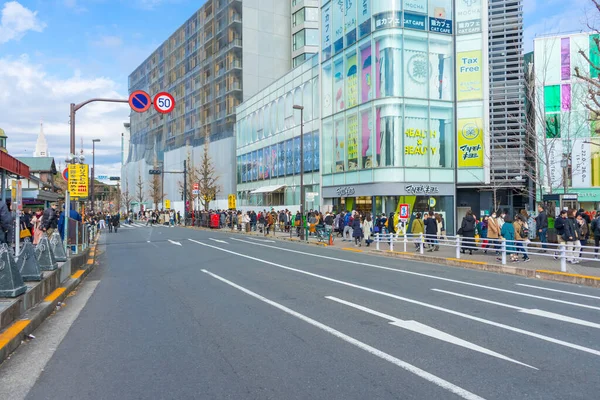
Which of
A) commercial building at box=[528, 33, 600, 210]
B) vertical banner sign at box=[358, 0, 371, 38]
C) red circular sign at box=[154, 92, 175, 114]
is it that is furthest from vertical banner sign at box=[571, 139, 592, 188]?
red circular sign at box=[154, 92, 175, 114]

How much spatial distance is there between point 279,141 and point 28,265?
39.2m

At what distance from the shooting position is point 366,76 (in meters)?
33.2

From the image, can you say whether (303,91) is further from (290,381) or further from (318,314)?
(290,381)

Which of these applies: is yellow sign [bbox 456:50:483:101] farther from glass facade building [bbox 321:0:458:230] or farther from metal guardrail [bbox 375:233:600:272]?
metal guardrail [bbox 375:233:600:272]

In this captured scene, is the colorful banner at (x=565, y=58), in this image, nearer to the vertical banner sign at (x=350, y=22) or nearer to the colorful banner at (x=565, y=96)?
the colorful banner at (x=565, y=96)

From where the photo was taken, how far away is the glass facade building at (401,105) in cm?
3167

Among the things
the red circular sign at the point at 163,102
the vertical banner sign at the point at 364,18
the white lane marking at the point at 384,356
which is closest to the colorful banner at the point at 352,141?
the vertical banner sign at the point at 364,18

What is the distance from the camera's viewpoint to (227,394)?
182 inches

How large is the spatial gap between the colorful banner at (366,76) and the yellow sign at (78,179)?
19.7 m

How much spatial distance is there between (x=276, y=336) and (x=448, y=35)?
31.0m

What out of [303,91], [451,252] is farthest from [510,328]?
[303,91]

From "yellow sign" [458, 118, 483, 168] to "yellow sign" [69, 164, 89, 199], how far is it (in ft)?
77.7

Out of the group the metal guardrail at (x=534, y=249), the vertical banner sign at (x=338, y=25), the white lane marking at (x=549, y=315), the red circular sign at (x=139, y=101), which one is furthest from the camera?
the vertical banner sign at (x=338, y=25)

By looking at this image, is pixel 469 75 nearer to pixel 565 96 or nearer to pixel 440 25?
Result: pixel 440 25
